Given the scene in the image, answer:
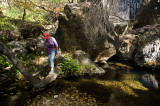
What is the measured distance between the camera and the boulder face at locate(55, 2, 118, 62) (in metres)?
8.10

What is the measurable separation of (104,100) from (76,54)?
4.32 m

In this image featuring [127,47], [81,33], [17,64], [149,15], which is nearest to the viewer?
[17,64]

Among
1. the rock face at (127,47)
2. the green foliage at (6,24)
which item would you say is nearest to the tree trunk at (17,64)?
the green foliage at (6,24)

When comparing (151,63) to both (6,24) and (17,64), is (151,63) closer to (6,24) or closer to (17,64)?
(17,64)

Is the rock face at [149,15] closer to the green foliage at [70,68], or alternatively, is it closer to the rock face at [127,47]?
the rock face at [127,47]

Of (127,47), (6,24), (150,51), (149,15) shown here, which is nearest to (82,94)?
(150,51)

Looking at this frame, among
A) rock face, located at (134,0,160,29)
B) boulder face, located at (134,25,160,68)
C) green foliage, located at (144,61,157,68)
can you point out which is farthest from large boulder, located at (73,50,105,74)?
rock face, located at (134,0,160,29)

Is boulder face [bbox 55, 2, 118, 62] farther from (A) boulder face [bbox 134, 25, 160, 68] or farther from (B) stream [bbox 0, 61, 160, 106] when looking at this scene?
(B) stream [bbox 0, 61, 160, 106]

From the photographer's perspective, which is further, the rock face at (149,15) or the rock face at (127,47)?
the rock face at (149,15)

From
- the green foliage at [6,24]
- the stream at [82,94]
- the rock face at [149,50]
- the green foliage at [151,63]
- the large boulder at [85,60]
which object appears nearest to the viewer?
the stream at [82,94]

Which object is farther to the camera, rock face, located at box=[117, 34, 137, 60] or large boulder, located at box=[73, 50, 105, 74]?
rock face, located at box=[117, 34, 137, 60]

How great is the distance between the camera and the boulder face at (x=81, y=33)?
810cm

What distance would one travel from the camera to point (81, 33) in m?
8.32

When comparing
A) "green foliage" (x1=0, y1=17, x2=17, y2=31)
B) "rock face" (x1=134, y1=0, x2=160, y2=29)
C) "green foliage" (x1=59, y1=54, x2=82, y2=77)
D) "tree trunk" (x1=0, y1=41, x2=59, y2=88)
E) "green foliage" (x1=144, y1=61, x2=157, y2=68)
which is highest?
"rock face" (x1=134, y1=0, x2=160, y2=29)
